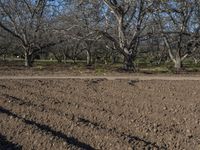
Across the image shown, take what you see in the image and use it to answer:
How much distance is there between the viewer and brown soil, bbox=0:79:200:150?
9.85 meters

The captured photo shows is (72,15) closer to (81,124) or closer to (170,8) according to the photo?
(170,8)

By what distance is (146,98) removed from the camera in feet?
54.0

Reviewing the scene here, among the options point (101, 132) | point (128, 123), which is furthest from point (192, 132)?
point (101, 132)

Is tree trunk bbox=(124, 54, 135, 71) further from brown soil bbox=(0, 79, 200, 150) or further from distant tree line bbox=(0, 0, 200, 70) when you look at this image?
brown soil bbox=(0, 79, 200, 150)

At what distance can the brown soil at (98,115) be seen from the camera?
9.85m

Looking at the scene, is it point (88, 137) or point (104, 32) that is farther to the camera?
point (104, 32)

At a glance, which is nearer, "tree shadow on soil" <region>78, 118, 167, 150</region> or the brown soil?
"tree shadow on soil" <region>78, 118, 167, 150</region>

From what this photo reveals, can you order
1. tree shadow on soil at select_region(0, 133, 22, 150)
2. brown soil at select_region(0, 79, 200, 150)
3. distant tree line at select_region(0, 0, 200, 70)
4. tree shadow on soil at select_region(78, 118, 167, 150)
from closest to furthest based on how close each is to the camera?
tree shadow on soil at select_region(0, 133, 22, 150) < tree shadow on soil at select_region(78, 118, 167, 150) < brown soil at select_region(0, 79, 200, 150) < distant tree line at select_region(0, 0, 200, 70)

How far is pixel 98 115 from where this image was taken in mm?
12930

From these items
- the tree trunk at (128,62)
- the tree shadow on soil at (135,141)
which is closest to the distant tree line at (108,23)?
the tree trunk at (128,62)

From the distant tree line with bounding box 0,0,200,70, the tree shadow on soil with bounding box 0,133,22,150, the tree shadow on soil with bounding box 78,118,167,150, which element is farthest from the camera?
the distant tree line with bounding box 0,0,200,70

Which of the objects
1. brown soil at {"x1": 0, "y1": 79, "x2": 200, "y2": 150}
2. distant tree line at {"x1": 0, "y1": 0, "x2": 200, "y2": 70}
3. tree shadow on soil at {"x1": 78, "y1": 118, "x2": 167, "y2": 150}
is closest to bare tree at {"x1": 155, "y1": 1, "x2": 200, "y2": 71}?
distant tree line at {"x1": 0, "y1": 0, "x2": 200, "y2": 70}

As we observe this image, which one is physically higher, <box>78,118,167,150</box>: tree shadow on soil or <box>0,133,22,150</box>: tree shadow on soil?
<box>0,133,22,150</box>: tree shadow on soil

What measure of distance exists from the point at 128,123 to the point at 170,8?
18.4 metres
